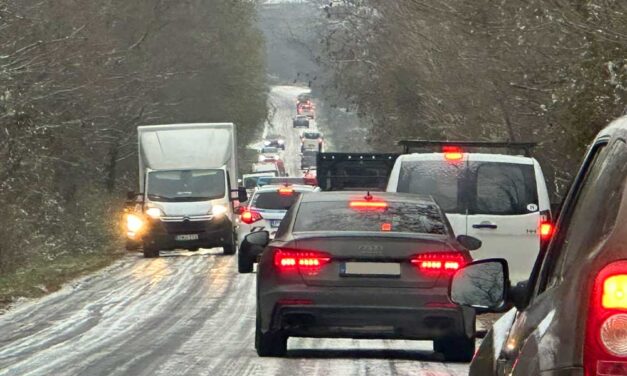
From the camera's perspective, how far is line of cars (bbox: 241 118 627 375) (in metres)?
3.43

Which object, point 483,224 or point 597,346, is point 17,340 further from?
point 597,346

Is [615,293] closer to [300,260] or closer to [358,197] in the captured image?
[300,260]

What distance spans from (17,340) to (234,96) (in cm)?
4743

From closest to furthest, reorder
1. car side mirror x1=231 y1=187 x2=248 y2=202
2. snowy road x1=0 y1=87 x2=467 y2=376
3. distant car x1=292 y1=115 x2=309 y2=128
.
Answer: snowy road x1=0 y1=87 x2=467 y2=376 → car side mirror x1=231 y1=187 x2=248 y2=202 → distant car x1=292 y1=115 x2=309 y2=128

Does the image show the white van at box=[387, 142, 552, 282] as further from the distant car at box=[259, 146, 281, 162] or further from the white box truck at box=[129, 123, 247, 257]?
the distant car at box=[259, 146, 281, 162]

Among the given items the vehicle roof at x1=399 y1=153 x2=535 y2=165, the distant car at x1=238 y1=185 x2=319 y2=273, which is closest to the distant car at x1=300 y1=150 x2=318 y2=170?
the distant car at x1=238 y1=185 x2=319 y2=273

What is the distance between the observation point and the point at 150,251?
31.9 metres

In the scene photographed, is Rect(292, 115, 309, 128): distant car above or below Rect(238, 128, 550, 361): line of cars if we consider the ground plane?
below

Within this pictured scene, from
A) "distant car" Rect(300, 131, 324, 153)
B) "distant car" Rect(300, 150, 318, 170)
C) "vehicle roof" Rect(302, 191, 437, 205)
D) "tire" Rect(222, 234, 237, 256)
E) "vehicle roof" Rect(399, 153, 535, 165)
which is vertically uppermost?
"vehicle roof" Rect(399, 153, 535, 165)

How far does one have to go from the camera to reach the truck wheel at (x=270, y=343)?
12242 millimetres

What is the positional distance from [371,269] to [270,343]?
1180mm

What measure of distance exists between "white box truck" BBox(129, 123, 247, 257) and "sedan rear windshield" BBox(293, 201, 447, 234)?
19.5 meters

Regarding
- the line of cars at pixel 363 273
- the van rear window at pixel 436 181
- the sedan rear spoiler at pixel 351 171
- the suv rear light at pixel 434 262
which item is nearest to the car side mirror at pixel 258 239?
the line of cars at pixel 363 273

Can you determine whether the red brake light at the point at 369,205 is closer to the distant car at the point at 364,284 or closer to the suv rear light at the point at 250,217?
the distant car at the point at 364,284
